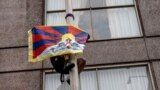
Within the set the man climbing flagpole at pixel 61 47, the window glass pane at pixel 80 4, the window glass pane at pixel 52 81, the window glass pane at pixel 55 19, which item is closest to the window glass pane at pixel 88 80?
the window glass pane at pixel 52 81

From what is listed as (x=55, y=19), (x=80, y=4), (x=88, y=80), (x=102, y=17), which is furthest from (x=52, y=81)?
(x=80, y=4)

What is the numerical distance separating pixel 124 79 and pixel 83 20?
2.88m

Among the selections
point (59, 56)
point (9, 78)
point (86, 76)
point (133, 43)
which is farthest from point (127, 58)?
point (59, 56)

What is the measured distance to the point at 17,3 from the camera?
1343cm

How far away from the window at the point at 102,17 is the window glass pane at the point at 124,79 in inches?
57.3

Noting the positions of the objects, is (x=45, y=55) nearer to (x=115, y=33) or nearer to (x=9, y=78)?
(x=9, y=78)

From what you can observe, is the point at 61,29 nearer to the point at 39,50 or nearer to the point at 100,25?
the point at 39,50

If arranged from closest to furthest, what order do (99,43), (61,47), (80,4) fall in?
(61,47)
(99,43)
(80,4)

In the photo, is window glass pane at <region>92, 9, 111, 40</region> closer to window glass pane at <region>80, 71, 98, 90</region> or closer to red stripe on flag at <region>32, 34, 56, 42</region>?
window glass pane at <region>80, 71, 98, 90</region>

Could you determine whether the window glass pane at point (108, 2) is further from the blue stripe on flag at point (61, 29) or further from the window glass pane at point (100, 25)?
the blue stripe on flag at point (61, 29)

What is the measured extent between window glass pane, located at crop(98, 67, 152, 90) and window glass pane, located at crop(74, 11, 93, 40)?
1.95 metres

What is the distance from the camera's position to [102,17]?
13203 millimetres

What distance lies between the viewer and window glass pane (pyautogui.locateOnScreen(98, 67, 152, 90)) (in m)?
11.4

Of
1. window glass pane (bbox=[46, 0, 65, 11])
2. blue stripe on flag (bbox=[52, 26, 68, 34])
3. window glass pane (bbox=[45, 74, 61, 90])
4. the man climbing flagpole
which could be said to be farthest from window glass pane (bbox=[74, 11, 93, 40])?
blue stripe on flag (bbox=[52, 26, 68, 34])
